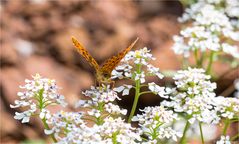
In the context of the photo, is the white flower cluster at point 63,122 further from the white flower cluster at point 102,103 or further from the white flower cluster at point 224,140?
the white flower cluster at point 224,140

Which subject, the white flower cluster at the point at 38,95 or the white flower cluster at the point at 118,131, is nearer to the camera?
the white flower cluster at the point at 118,131

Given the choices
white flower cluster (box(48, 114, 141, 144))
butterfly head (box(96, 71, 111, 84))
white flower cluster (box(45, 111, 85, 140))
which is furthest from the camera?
butterfly head (box(96, 71, 111, 84))

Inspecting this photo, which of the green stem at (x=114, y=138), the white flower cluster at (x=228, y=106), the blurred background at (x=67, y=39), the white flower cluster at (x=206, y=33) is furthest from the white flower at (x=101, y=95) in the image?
the blurred background at (x=67, y=39)

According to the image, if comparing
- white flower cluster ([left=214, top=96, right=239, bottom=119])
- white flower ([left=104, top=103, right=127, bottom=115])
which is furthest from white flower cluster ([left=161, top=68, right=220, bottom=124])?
white flower ([left=104, top=103, right=127, bottom=115])

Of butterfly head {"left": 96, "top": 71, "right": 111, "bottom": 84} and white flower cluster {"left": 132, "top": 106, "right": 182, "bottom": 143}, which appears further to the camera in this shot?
butterfly head {"left": 96, "top": 71, "right": 111, "bottom": 84}

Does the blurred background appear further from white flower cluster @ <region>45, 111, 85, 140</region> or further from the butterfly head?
white flower cluster @ <region>45, 111, 85, 140</region>

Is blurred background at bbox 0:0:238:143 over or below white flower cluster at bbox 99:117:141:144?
over

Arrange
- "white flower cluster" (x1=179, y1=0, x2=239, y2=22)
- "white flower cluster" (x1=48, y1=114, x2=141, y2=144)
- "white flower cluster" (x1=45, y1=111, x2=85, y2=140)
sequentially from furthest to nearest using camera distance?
"white flower cluster" (x1=179, y1=0, x2=239, y2=22) < "white flower cluster" (x1=45, y1=111, x2=85, y2=140) < "white flower cluster" (x1=48, y1=114, x2=141, y2=144)

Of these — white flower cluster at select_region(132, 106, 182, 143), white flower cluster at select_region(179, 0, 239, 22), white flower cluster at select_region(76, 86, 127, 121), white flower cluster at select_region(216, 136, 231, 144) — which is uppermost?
white flower cluster at select_region(179, 0, 239, 22)
